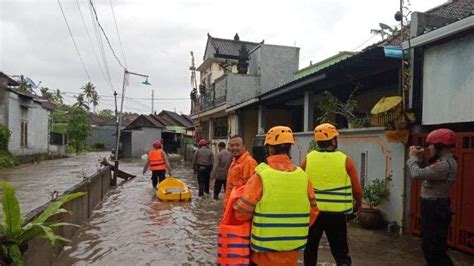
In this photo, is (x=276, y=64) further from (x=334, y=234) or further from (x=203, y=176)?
(x=334, y=234)

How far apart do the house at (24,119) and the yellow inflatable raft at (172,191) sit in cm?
1489

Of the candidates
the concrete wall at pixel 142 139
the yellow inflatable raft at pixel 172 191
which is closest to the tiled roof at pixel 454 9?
the yellow inflatable raft at pixel 172 191

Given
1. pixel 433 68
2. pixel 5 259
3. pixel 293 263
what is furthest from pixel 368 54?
pixel 5 259

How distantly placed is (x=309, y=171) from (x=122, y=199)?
870 cm

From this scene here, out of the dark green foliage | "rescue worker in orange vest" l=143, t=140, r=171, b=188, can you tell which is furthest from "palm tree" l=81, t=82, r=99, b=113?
"rescue worker in orange vest" l=143, t=140, r=171, b=188

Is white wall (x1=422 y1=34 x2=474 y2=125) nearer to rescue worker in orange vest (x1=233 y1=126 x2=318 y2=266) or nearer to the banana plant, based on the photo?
rescue worker in orange vest (x1=233 y1=126 x2=318 y2=266)

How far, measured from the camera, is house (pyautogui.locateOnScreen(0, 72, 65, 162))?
22297 mm

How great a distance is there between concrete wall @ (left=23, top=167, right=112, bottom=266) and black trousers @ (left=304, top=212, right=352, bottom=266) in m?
2.77

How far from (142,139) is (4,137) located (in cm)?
1725

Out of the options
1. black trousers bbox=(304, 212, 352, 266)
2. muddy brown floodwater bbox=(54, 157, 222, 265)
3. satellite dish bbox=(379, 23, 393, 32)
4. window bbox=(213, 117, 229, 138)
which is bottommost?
muddy brown floodwater bbox=(54, 157, 222, 265)

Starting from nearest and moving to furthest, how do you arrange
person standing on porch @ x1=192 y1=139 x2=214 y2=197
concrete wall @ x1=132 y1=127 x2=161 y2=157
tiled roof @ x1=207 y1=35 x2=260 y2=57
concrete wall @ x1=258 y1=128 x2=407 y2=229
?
concrete wall @ x1=258 y1=128 x2=407 y2=229
person standing on porch @ x1=192 y1=139 x2=214 y2=197
tiled roof @ x1=207 y1=35 x2=260 y2=57
concrete wall @ x1=132 y1=127 x2=161 y2=157

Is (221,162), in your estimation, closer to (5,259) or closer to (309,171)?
(309,171)

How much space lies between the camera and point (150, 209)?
A: 33.4 feet

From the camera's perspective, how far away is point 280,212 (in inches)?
122
